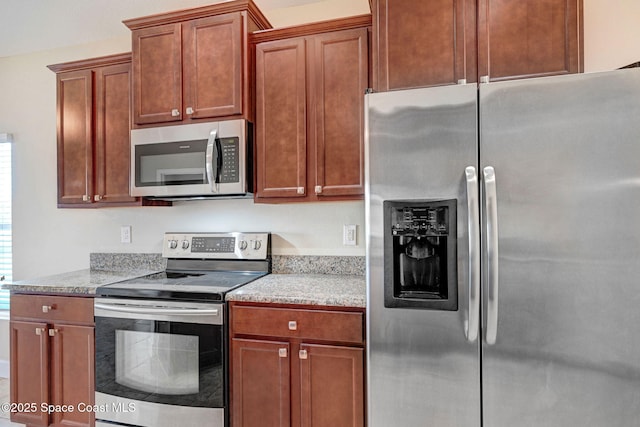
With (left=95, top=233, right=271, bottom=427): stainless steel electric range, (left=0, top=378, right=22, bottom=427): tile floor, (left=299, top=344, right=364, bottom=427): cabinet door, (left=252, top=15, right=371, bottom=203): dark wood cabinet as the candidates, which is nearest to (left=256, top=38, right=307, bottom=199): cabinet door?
(left=252, top=15, right=371, bottom=203): dark wood cabinet

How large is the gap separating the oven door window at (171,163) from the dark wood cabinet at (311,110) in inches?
13.7

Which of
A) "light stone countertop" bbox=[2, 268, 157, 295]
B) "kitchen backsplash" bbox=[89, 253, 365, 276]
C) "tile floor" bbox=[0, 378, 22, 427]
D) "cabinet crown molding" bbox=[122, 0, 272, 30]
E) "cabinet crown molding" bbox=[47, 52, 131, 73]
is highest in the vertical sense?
"cabinet crown molding" bbox=[122, 0, 272, 30]

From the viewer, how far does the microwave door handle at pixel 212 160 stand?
6.82 ft

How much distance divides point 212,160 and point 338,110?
0.77 m

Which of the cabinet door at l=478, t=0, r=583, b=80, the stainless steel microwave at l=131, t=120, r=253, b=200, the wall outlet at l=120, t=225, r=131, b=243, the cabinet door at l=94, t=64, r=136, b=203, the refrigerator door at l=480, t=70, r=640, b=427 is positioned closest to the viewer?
the refrigerator door at l=480, t=70, r=640, b=427

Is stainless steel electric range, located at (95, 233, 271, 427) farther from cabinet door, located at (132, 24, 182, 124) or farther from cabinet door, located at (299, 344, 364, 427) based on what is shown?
cabinet door, located at (132, 24, 182, 124)

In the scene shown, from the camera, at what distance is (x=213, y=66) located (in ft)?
6.99

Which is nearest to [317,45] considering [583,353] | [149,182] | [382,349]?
[149,182]

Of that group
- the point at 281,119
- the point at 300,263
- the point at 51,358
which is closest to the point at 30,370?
the point at 51,358

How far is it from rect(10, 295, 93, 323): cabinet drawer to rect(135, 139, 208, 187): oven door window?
76 cm

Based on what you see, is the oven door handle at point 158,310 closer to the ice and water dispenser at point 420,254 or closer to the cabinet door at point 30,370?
the cabinet door at point 30,370

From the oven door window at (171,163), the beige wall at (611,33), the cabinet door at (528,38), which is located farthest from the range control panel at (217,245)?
the beige wall at (611,33)

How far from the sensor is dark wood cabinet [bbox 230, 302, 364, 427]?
1648 mm

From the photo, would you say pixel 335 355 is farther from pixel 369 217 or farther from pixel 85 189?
pixel 85 189
